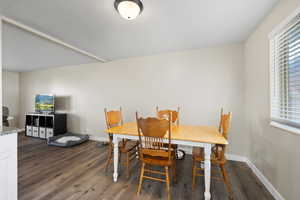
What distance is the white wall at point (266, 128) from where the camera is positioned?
4.47ft

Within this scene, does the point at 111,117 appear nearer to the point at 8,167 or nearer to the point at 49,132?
the point at 8,167

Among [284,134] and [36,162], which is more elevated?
[284,134]

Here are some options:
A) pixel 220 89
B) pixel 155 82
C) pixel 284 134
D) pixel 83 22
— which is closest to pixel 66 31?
pixel 83 22

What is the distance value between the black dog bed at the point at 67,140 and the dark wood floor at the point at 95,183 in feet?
2.05

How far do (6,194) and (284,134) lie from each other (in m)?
3.01

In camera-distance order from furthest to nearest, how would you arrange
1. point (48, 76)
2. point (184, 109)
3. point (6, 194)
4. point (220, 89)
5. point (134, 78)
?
point (48, 76), point (134, 78), point (184, 109), point (220, 89), point (6, 194)

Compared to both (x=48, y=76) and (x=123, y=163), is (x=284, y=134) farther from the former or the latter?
(x=48, y=76)

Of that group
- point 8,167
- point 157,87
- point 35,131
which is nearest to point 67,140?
point 35,131

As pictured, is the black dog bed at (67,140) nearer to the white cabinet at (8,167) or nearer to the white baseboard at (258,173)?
the white cabinet at (8,167)

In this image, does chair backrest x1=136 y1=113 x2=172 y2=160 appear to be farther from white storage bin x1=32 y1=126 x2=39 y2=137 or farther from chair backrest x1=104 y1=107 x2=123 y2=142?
white storage bin x1=32 y1=126 x2=39 y2=137

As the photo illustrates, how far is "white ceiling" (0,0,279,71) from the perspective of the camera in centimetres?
157

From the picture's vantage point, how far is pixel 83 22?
192 cm

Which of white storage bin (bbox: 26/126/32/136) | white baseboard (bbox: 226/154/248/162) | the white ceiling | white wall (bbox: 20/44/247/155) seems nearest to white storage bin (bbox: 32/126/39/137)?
white storage bin (bbox: 26/126/32/136)

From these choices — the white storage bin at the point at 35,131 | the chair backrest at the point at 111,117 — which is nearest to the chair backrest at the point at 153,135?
the chair backrest at the point at 111,117
